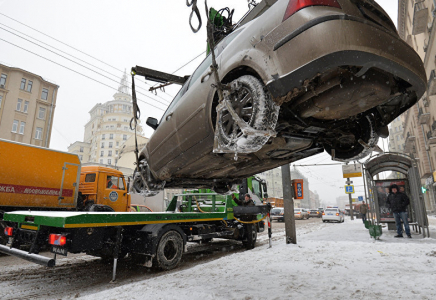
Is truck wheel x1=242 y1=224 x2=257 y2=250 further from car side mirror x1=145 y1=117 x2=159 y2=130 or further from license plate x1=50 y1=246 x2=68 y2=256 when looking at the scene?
license plate x1=50 y1=246 x2=68 y2=256

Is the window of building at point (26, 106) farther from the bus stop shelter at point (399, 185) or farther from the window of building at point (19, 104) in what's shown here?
the bus stop shelter at point (399, 185)

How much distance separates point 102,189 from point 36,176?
2055 millimetres

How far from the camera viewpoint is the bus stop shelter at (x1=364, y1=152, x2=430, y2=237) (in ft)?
25.5

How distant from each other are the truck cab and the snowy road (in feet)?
10.6

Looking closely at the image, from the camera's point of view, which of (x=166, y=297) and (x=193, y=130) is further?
(x=193, y=130)

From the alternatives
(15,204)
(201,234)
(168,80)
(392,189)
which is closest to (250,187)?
(201,234)

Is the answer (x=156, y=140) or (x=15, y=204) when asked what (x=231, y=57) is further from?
(x=15, y=204)

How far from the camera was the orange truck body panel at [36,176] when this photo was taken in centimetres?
727

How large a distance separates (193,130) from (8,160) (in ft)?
22.0

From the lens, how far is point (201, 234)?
6.38m

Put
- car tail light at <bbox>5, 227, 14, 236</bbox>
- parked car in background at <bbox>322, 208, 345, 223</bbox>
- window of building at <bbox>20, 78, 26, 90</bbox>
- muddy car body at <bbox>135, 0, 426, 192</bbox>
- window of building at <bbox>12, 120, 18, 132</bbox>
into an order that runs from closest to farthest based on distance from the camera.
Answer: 1. muddy car body at <bbox>135, 0, 426, 192</bbox>
2. car tail light at <bbox>5, 227, 14, 236</bbox>
3. parked car in background at <bbox>322, 208, 345, 223</bbox>
4. window of building at <bbox>12, 120, 18, 132</bbox>
5. window of building at <bbox>20, 78, 26, 90</bbox>

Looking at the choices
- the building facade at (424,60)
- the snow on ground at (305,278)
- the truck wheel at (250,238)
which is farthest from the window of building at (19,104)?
the building facade at (424,60)

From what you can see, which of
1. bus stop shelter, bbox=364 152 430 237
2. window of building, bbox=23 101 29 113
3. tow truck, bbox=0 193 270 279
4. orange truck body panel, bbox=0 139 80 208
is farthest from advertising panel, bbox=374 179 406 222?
window of building, bbox=23 101 29 113

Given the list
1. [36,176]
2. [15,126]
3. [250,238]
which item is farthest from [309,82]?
[15,126]
